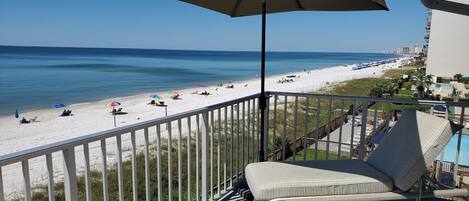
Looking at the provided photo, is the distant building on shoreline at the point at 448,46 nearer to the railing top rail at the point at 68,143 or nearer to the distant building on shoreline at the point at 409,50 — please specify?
the railing top rail at the point at 68,143

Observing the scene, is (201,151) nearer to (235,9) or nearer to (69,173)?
(235,9)

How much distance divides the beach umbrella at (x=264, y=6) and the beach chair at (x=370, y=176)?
94 cm

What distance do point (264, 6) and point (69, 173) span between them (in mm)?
2012

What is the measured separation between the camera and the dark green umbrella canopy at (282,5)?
9.12ft

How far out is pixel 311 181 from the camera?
7.27 feet

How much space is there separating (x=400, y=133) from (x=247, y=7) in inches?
67.4

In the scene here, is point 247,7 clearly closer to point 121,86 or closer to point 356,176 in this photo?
point 356,176

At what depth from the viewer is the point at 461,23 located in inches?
1046

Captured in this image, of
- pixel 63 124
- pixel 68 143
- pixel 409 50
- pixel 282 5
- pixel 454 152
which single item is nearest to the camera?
pixel 68 143

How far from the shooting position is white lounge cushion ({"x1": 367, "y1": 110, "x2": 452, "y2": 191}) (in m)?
2.18

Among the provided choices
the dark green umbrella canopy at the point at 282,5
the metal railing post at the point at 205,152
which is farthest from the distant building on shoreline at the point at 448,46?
the metal railing post at the point at 205,152

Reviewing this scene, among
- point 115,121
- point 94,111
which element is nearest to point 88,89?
point 94,111

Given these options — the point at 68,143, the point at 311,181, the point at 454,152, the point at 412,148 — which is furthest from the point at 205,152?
the point at 454,152

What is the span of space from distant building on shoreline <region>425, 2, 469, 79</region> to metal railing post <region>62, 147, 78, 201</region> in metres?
30.7
